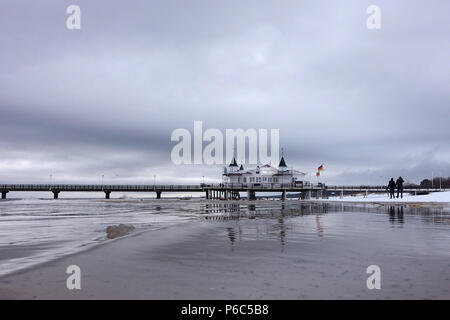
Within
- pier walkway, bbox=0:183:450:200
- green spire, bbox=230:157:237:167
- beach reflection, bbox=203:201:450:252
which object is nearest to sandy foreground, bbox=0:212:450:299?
beach reflection, bbox=203:201:450:252

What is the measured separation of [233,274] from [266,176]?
84.5m

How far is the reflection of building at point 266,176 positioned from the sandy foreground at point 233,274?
8130cm

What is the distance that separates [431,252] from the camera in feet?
23.3

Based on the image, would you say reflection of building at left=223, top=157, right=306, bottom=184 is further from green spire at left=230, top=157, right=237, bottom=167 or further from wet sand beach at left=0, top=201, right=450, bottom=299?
wet sand beach at left=0, top=201, right=450, bottom=299

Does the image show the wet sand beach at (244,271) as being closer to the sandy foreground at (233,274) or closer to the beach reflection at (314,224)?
the sandy foreground at (233,274)

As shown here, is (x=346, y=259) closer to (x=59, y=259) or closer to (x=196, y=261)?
(x=196, y=261)
